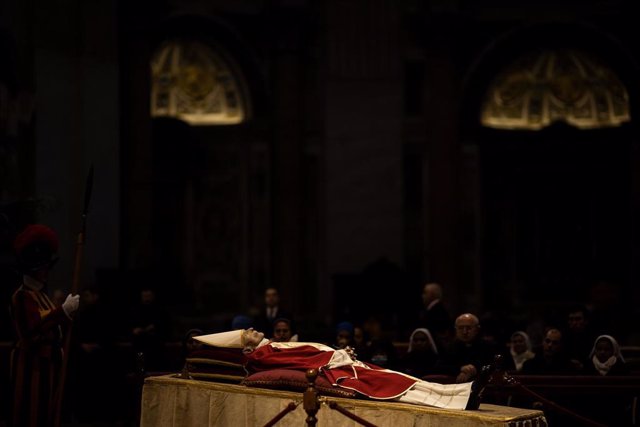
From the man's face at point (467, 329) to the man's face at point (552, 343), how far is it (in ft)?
2.19

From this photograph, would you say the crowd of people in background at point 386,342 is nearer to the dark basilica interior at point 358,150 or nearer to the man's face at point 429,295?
Answer: the man's face at point 429,295

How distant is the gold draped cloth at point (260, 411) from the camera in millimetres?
6395

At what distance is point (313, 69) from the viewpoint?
56.6 feet

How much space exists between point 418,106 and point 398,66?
63 centimetres

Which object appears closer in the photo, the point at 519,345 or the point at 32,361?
the point at 32,361

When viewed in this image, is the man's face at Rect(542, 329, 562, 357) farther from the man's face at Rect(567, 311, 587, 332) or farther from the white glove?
the white glove

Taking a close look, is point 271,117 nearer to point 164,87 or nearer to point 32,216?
point 164,87

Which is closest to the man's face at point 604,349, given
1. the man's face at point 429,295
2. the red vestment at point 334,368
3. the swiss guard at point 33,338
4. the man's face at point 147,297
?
the man's face at point 429,295

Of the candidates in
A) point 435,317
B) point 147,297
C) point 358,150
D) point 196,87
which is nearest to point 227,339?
point 435,317

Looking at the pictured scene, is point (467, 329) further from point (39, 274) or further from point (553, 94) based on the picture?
point (553, 94)

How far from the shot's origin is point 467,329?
9156mm

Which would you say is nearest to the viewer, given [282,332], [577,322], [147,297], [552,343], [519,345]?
[552,343]

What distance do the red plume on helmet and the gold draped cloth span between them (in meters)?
0.99

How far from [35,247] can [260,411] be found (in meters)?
1.71
